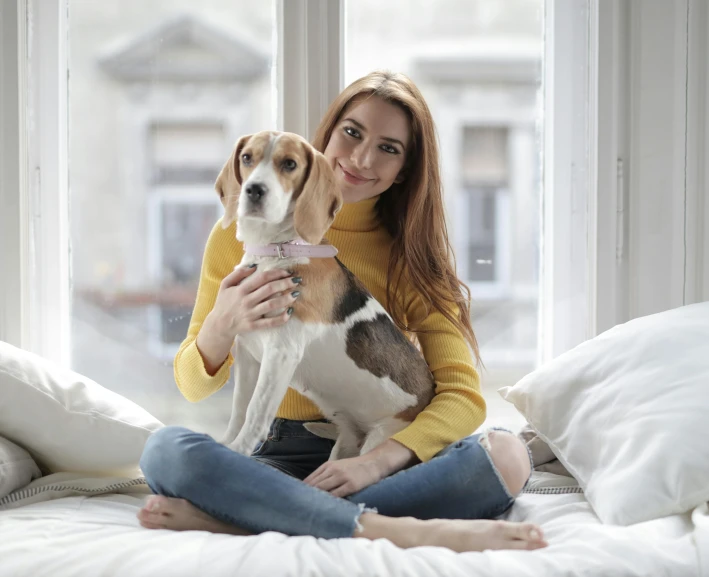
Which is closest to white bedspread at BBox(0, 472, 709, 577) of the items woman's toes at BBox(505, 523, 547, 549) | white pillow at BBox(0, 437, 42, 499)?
woman's toes at BBox(505, 523, 547, 549)

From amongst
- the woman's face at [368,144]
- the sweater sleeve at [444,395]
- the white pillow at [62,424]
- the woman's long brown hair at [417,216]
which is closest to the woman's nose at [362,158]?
the woman's face at [368,144]

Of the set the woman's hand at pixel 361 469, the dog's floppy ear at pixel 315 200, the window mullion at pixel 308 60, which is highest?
the window mullion at pixel 308 60

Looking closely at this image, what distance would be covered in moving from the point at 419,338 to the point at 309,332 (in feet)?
1.53

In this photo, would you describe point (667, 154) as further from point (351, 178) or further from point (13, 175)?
point (13, 175)

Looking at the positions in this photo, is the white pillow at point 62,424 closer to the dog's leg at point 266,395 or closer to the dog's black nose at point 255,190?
the dog's leg at point 266,395

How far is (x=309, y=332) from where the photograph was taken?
4.78 feet

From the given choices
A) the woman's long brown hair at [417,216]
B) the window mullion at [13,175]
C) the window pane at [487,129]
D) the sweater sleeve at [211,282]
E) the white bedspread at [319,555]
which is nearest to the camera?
the white bedspread at [319,555]

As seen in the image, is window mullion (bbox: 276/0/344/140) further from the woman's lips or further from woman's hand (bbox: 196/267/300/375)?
woman's hand (bbox: 196/267/300/375)

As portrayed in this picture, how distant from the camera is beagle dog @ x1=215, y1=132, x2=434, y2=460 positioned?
141cm

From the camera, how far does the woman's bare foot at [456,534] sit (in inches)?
49.5

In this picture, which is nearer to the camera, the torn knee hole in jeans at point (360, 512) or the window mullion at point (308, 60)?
the torn knee hole in jeans at point (360, 512)

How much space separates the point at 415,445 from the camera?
4.99 ft

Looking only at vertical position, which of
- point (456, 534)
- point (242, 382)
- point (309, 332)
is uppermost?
point (309, 332)

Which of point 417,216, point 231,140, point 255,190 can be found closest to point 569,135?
→ point 417,216
